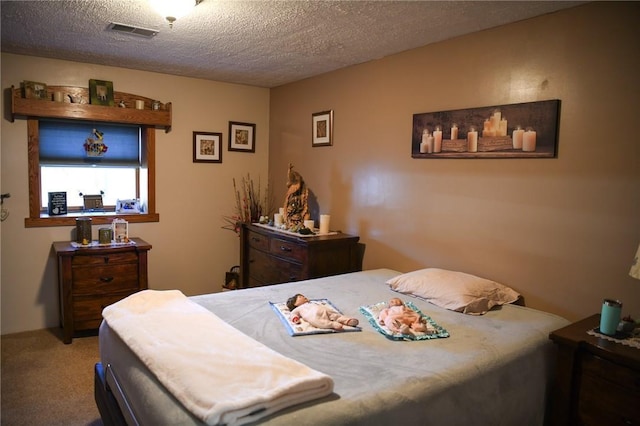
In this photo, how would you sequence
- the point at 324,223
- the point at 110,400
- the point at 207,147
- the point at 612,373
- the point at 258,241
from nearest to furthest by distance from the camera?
the point at 612,373 → the point at 110,400 → the point at 324,223 → the point at 258,241 → the point at 207,147

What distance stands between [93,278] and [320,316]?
7.90 feet

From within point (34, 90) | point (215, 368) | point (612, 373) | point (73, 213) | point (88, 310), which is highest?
point (34, 90)

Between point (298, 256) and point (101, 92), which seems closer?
point (298, 256)

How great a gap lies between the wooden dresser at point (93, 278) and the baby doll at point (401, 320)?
2433 mm

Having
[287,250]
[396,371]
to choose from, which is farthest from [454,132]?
[396,371]

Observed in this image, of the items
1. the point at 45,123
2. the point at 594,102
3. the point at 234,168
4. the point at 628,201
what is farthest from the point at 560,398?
the point at 45,123

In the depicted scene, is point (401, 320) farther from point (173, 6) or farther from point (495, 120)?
point (173, 6)

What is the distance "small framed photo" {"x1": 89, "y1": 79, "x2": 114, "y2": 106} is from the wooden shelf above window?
4 cm

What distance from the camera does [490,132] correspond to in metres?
2.72

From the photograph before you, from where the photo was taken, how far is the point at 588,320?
2145 millimetres

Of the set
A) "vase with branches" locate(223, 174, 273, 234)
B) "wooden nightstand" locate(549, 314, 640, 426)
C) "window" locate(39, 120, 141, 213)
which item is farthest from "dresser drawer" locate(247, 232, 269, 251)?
"wooden nightstand" locate(549, 314, 640, 426)

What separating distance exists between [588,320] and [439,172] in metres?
1.33

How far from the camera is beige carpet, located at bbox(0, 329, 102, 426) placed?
8.19 feet

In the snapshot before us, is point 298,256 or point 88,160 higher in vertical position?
point 88,160
